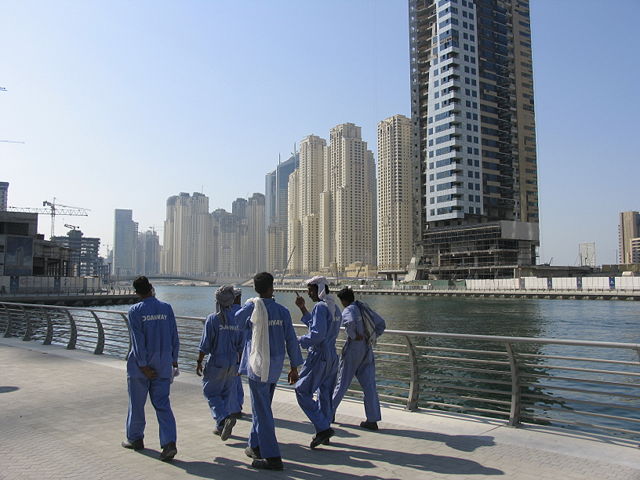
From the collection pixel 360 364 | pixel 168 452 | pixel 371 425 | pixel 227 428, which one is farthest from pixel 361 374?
pixel 168 452

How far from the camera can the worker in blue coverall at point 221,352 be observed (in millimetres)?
6988

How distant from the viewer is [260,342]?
19.1 ft

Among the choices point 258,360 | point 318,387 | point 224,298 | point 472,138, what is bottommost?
point 318,387

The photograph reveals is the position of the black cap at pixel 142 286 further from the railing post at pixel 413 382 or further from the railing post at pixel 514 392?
the railing post at pixel 514 392

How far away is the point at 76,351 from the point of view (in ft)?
48.5

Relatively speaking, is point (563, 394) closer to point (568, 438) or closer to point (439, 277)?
point (568, 438)

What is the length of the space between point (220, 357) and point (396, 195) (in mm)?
186599

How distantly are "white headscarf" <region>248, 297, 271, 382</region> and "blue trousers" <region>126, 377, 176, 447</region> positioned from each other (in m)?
1.15

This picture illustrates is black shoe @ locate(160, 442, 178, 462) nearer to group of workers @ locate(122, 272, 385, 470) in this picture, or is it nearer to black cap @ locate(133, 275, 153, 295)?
group of workers @ locate(122, 272, 385, 470)

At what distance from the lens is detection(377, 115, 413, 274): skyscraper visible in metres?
189

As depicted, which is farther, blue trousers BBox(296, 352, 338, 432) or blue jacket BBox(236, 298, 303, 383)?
blue trousers BBox(296, 352, 338, 432)

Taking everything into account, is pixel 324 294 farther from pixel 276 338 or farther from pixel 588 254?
pixel 588 254

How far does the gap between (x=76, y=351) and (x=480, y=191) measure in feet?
376

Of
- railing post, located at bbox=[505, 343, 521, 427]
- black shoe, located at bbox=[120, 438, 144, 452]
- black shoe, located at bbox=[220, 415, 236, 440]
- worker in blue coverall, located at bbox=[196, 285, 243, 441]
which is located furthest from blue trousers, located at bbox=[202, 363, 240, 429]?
railing post, located at bbox=[505, 343, 521, 427]
